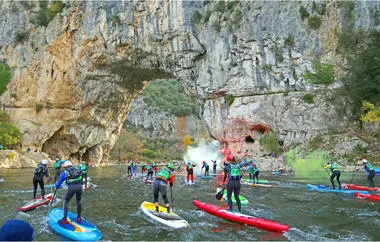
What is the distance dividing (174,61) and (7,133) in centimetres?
2255

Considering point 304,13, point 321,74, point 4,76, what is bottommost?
point 321,74

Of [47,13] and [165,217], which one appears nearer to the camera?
[165,217]

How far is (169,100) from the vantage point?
11894cm

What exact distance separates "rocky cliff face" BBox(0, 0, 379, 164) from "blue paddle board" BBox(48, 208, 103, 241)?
2779 centimetres

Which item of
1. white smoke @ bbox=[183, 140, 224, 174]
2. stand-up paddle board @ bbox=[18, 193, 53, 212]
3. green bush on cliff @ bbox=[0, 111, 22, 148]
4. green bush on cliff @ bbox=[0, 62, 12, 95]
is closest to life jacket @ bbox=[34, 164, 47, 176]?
stand-up paddle board @ bbox=[18, 193, 53, 212]

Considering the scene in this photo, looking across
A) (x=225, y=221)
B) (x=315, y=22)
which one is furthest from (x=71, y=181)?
(x=315, y=22)

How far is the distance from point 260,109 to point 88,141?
26921 mm

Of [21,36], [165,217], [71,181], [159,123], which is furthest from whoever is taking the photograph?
[159,123]

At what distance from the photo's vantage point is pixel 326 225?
917 cm

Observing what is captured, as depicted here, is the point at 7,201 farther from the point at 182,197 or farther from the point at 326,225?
the point at 326,225

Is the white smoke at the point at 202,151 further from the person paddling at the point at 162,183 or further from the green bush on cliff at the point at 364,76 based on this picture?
the person paddling at the point at 162,183

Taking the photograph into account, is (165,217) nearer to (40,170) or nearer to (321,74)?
(40,170)

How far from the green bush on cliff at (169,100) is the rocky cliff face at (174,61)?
6063 cm

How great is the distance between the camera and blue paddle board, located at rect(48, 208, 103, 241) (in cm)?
746
